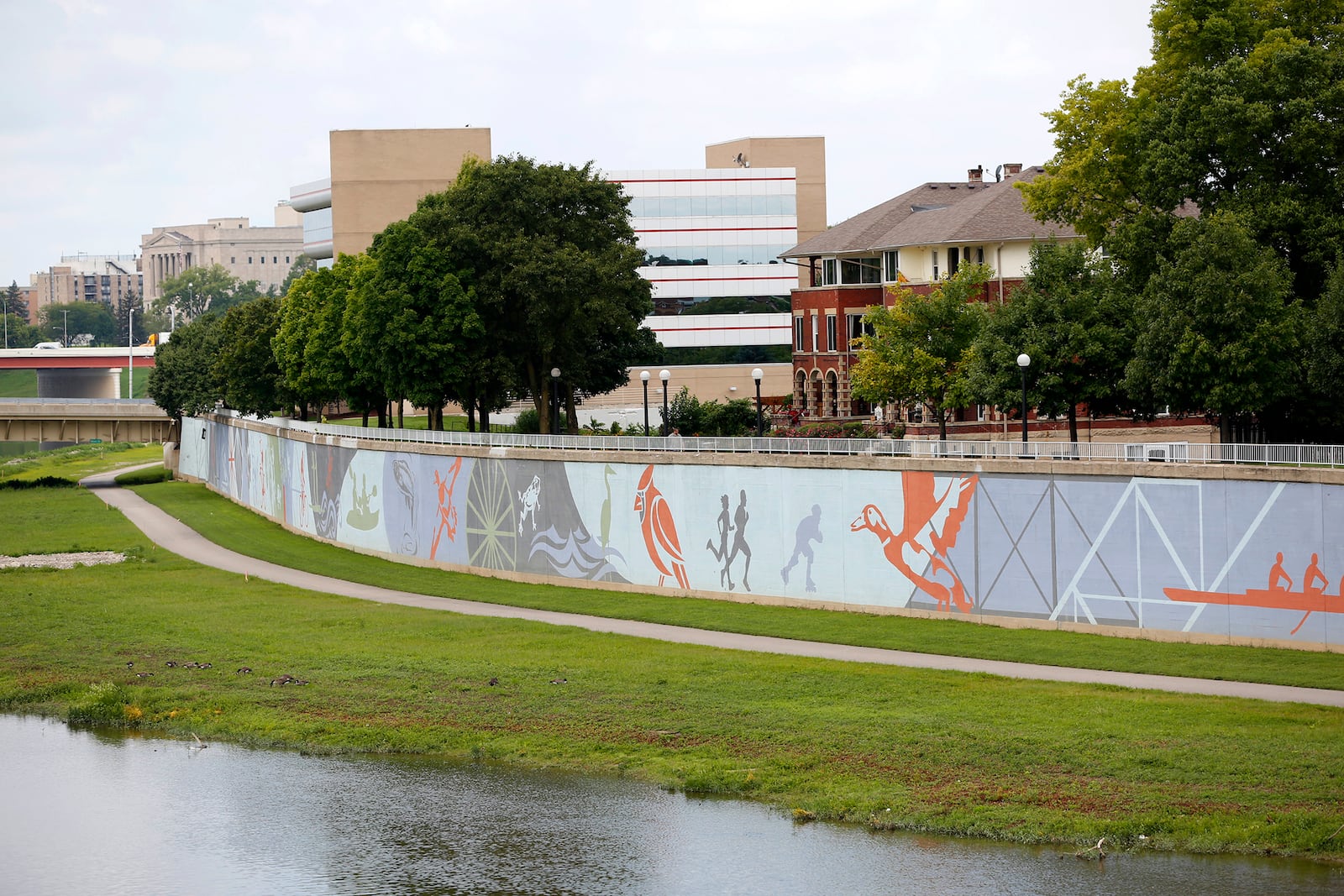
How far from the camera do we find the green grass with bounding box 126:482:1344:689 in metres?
32.3

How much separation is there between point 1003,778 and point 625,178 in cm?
8847

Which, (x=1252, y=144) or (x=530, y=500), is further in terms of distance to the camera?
(x=530, y=500)

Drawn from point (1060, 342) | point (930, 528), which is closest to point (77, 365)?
point (1060, 342)

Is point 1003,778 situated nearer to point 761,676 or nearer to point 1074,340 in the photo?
point 761,676

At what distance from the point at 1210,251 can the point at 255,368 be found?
65.3 meters

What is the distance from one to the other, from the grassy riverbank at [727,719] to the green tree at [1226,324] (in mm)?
12018

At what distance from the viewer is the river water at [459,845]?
2211cm

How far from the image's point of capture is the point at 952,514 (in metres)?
40.2

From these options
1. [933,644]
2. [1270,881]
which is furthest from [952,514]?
[1270,881]

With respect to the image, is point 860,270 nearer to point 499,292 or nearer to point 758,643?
point 499,292

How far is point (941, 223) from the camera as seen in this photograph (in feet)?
253

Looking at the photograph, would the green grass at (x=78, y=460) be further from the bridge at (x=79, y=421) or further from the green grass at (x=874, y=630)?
the green grass at (x=874, y=630)

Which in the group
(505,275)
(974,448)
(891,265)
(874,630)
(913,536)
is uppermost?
(891,265)

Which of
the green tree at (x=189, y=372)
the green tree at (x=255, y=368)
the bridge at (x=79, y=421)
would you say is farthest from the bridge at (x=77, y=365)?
the green tree at (x=255, y=368)
